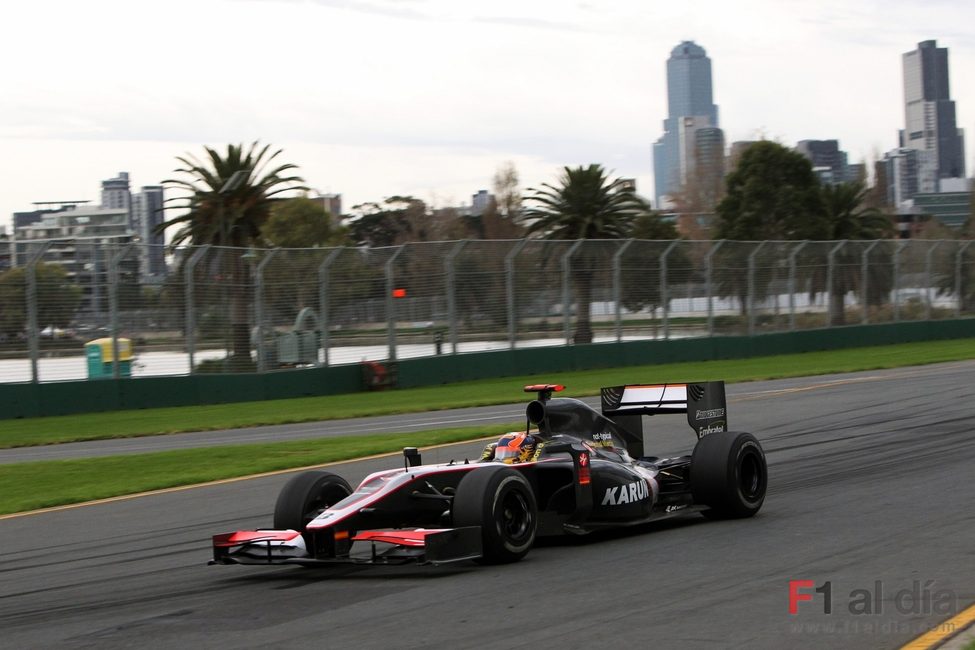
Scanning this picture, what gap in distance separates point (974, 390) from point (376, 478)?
1505cm

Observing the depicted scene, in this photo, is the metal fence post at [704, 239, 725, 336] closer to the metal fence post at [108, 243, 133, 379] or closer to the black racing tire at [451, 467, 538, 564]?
the metal fence post at [108, 243, 133, 379]

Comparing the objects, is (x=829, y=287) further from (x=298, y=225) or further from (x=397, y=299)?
(x=298, y=225)

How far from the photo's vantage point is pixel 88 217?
6565 inches

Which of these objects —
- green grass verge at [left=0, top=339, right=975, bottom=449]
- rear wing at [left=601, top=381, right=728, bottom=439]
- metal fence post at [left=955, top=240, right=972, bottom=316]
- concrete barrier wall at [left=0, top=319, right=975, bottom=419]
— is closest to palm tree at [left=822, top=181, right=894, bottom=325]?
metal fence post at [left=955, top=240, right=972, bottom=316]

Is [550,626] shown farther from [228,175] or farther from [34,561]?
[228,175]

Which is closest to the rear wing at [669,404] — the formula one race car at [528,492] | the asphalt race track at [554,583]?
the formula one race car at [528,492]

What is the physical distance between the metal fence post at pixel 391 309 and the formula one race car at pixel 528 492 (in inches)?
751

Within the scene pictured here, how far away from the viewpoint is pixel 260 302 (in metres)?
27.2

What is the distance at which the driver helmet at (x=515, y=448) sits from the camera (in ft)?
29.1

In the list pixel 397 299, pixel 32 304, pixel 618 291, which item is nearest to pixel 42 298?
pixel 32 304

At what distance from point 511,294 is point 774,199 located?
111 feet

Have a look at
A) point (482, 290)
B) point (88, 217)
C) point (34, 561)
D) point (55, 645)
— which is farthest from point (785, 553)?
point (88, 217)

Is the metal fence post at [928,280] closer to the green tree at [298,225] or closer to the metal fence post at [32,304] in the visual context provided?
the metal fence post at [32,304]

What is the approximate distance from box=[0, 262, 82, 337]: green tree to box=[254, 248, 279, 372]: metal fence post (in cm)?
394
